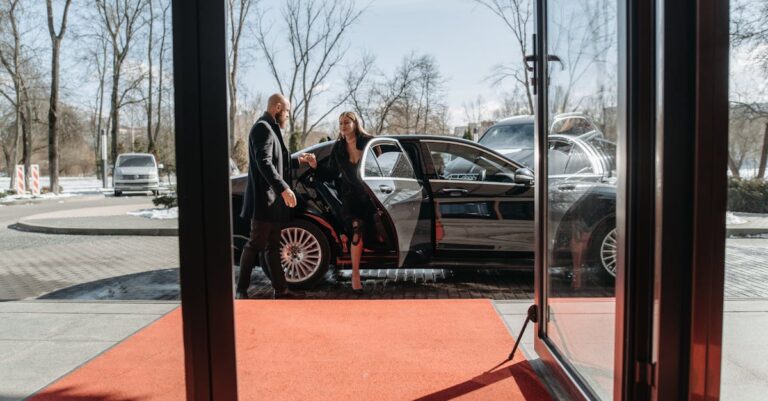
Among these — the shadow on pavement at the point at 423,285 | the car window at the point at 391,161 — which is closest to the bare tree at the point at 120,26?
the shadow on pavement at the point at 423,285

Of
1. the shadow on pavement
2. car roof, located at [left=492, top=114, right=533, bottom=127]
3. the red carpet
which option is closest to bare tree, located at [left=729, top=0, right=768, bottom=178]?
the shadow on pavement

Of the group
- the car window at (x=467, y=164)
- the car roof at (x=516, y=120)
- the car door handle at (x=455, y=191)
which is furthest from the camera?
the car roof at (x=516, y=120)

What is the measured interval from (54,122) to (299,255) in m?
2.81

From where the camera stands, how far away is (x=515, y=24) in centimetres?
734

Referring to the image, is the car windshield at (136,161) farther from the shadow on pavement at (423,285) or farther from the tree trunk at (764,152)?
the tree trunk at (764,152)

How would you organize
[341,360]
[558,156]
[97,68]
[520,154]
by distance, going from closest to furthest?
[97,68] < [558,156] < [341,360] < [520,154]

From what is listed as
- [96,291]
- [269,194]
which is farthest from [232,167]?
[269,194]

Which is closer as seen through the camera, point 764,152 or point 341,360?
point 764,152

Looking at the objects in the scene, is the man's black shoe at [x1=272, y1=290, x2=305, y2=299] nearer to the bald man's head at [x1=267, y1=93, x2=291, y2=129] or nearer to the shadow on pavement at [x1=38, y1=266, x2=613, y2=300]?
the shadow on pavement at [x1=38, y1=266, x2=613, y2=300]

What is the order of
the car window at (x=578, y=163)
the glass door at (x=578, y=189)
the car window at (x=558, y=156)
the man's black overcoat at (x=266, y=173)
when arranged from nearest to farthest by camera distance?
1. the glass door at (x=578, y=189)
2. the car window at (x=578, y=163)
3. the car window at (x=558, y=156)
4. the man's black overcoat at (x=266, y=173)

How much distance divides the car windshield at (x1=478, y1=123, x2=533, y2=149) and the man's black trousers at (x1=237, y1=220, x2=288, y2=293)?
3151 millimetres

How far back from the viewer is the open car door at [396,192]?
4.78 meters

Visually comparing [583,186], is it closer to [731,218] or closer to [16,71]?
[731,218]

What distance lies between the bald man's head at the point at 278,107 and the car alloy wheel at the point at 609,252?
9.78ft
